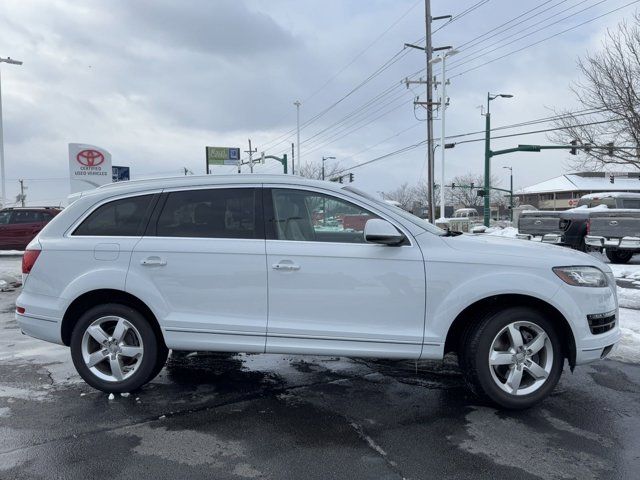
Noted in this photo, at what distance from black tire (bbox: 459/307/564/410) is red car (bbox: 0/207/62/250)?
18.3 meters

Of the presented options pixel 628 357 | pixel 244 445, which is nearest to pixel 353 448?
pixel 244 445

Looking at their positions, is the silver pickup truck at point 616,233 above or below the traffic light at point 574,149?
below

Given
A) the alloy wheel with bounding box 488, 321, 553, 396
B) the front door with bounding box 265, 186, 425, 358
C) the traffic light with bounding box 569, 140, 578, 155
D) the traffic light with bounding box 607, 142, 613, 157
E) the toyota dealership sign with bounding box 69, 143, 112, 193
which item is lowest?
the alloy wheel with bounding box 488, 321, 553, 396

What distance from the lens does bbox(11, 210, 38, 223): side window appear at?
61.4ft

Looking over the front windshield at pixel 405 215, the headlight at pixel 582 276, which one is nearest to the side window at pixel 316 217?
the front windshield at pixel 405 215

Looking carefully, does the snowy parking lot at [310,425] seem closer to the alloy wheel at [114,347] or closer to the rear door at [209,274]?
the alloy wheel at [114,347]

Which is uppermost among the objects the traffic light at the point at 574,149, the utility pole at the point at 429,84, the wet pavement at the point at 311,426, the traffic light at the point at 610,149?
the utility pole at the point at 429,84

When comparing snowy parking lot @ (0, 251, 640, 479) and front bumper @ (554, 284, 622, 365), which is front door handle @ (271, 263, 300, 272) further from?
front bumper @ (554, 284, 622, 365)

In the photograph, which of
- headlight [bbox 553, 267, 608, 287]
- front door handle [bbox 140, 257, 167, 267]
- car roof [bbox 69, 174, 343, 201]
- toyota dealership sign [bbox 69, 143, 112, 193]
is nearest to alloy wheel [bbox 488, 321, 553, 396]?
headlight [bbox 553, 267, 608, 287]

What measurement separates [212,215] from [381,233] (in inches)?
57.3

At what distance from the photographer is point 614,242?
1470 centimetres

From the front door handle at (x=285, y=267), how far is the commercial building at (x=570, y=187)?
7988cm

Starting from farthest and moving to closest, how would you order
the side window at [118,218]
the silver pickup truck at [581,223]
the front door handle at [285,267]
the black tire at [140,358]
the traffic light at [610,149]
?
the traffic light at [610,149] → the silver pickup truck at [581,223] → the side window at [118,218] → the black tire at [140,358] → the front door handle at [285,267]

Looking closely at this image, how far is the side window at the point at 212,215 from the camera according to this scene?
4.29m
